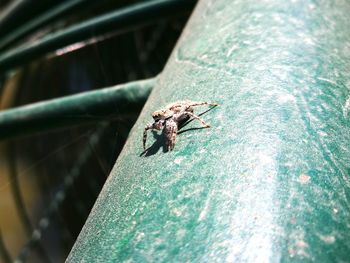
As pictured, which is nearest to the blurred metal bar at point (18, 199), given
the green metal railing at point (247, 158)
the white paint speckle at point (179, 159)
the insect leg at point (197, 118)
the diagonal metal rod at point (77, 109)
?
the diagonal metal rod at point (77, 109)

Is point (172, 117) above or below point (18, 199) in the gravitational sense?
above

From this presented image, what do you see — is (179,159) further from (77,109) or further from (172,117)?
(77,109)

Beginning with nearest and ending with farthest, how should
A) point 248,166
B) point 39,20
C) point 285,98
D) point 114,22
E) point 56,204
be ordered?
1. point 248,166
2. point 285,98
3. point 114,22
4. point 39,20
5. point 56,204

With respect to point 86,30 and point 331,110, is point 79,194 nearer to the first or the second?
point 86,30

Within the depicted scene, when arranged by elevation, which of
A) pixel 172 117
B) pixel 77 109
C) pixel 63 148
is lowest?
pixel 63 148

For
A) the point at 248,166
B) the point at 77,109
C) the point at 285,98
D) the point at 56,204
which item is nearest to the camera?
the point at 248,166

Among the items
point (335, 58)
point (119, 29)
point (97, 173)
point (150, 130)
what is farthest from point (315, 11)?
point (97, 173)

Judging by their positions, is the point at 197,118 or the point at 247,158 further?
the point at 197,118

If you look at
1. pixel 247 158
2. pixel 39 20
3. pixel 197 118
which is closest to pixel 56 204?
pixel 39 20
